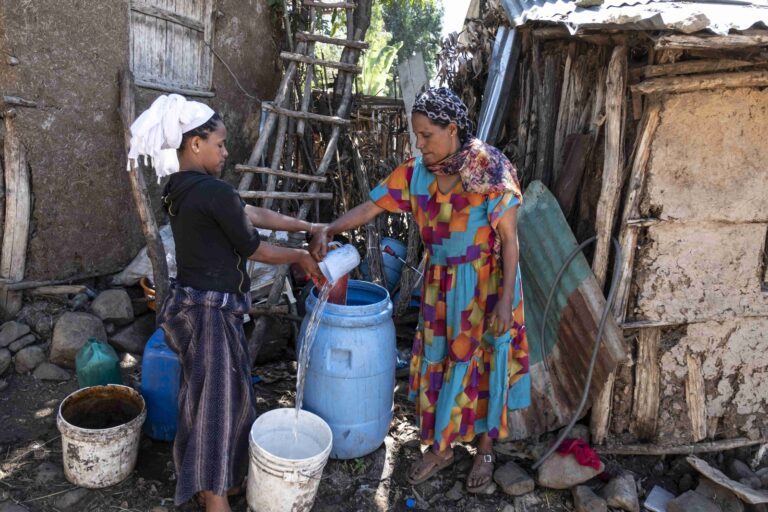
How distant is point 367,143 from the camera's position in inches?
236

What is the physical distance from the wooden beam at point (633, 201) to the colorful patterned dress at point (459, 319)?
2.30ft

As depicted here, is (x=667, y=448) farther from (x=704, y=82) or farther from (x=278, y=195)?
(x=278, y=195)

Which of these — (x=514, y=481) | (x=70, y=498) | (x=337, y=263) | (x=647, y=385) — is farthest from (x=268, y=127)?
(x=647, y=385)

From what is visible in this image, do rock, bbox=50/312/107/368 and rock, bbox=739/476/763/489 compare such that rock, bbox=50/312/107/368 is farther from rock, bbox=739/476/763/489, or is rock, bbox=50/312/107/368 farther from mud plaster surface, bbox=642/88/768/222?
rock, bbox=739/476/763/489

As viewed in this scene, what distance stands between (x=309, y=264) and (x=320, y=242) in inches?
7.0

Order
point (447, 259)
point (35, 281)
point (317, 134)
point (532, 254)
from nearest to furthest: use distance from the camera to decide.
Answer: point (447, 259)
point (532, 254)
point (35, 281)
point (317, 134)

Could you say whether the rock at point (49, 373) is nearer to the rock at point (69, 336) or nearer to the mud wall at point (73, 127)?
the rock at point (69, 336)

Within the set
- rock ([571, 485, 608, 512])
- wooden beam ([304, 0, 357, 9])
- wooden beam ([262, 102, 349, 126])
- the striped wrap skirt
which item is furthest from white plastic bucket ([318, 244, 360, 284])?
wooden beam ([304, 0, 357, 9])

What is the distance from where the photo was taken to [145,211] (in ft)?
13.7

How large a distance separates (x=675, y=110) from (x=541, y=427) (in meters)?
1.93

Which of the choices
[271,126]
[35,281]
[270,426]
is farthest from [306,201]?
[270,426]

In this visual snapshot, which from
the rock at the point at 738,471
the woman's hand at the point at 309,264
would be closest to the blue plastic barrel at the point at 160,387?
the woman's hand at the point at 309,264

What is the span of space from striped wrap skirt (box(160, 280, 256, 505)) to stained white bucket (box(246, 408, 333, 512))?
0.15 m

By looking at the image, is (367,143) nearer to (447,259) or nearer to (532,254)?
(532,254)
